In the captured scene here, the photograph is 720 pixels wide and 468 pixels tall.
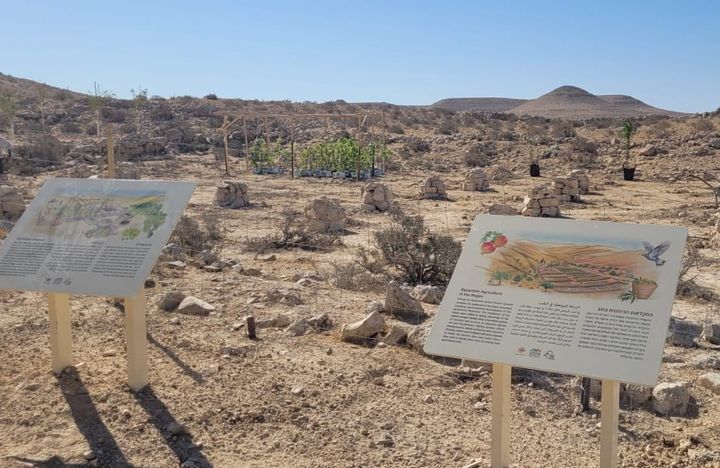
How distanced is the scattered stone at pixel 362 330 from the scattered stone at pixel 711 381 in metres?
2.81

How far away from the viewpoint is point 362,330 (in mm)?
6699

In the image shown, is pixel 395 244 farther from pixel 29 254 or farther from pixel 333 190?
pixel 333 190

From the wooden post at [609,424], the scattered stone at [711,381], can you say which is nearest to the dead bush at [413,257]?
the scattered stone at [711,381]

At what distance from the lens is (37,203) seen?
5828 millimetres

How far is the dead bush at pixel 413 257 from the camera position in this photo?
941 cm

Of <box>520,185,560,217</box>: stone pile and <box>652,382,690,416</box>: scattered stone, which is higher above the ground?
<box>520,185,560,217</box>: stone pile

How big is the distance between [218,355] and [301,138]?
3251cm

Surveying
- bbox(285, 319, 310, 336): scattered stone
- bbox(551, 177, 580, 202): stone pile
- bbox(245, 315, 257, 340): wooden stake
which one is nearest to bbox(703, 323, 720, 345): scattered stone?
bbox(285, 319, 310, 336): scattered stone

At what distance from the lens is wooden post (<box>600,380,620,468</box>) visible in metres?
3.76

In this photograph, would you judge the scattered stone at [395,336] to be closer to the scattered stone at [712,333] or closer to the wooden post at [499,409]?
the wooden post at [499,409]

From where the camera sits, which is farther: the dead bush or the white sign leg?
the dead bush

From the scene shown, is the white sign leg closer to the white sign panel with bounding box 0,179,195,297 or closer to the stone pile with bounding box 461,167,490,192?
the white sign panel with bounding box 0,179,195,297

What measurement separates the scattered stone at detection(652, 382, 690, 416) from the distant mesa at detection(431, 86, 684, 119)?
79707 millimetres

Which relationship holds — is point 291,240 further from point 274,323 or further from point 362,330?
point 362,330
